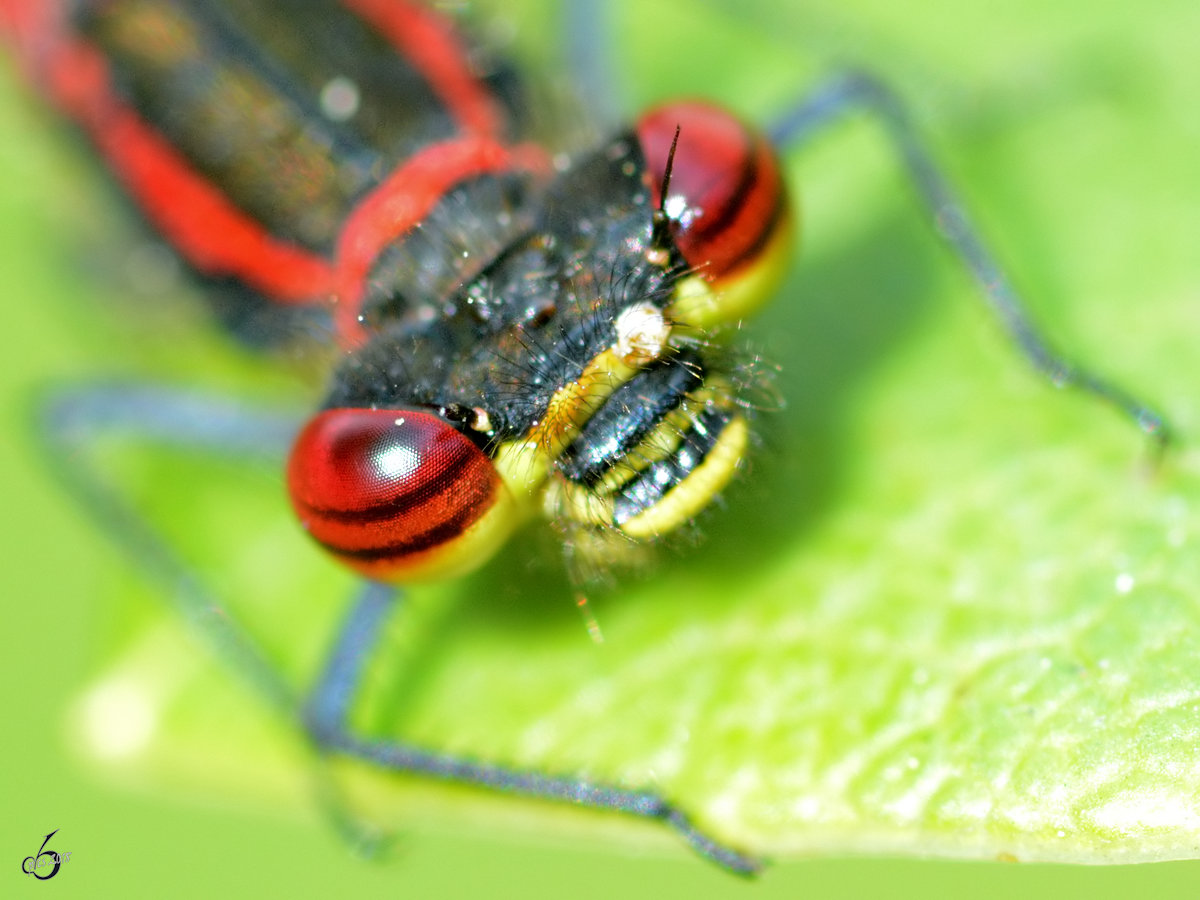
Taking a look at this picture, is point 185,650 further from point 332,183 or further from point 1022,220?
point 1022,220

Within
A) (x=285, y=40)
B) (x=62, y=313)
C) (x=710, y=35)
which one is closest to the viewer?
(x=285, y=40)

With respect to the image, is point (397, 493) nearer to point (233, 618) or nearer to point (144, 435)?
point (233, 618)

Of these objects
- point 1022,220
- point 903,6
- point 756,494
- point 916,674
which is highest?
point 903,6

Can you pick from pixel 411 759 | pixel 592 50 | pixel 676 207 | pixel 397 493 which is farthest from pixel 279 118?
pixel 411 759

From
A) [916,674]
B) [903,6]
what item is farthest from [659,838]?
[903,6]

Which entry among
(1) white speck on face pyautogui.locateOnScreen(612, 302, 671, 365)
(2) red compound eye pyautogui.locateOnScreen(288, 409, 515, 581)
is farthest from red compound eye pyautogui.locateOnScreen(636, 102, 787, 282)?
(2) red compound eye pyautogui.locateOnScreen(288, 409, 515, 581)

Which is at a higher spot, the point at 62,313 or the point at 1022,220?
the point at 62,313

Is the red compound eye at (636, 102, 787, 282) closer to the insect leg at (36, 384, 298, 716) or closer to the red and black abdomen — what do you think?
the red and black abdomen
